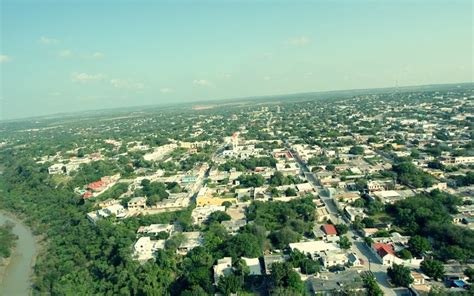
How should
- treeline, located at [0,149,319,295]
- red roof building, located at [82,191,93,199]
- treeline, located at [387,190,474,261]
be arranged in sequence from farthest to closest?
1. red roof building, located at [82,191,93,199]
2. treeline, located at [387,190,474,261]
3. treeline, located at [0,149,319,295]

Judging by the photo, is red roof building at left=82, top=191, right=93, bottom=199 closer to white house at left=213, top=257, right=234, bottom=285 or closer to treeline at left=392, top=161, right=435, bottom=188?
white house at left=213, top=257, right=234, bottom=285

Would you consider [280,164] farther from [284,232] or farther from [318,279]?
[318,279]

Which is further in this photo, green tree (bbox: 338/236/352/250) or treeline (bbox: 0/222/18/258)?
treeline (bbox: 0/222/18/258)

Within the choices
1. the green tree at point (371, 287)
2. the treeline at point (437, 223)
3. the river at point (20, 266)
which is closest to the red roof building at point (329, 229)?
the treeline at point (437, 223)

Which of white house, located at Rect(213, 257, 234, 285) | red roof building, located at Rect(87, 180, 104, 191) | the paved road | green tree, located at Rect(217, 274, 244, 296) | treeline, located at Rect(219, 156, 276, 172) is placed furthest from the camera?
treeline, located at Rect(219, 156, 276, 172)

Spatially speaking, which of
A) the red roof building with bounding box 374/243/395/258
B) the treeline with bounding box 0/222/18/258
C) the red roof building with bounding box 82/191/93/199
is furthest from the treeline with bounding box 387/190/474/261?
the treeline with bounding box 0/222/18/258

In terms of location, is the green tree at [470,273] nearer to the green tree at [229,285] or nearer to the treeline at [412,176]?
the green tree at [229,285]

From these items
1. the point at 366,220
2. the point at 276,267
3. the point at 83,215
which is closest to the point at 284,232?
the point at 276,267
